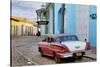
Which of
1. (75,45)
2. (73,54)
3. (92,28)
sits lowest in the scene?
(73,54)

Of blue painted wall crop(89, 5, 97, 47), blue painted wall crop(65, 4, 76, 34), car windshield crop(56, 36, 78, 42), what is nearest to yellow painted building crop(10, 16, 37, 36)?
car windshield crop(56, 36, 78, 42)

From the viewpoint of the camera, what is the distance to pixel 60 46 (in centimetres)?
211

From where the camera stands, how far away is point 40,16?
2057mm

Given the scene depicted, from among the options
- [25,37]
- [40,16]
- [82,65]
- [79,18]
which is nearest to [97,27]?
[79,18]

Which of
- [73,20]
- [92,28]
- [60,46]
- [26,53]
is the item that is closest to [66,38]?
[60,46]

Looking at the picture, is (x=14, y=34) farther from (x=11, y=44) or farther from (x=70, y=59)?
(x=70, y=59)

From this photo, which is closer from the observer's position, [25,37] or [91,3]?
[25,37]

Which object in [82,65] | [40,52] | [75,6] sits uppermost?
[75,6]

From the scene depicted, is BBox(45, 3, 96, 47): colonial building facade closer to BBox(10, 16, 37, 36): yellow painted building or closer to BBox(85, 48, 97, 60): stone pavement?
BBox(85, 48, 97, 60): stone pavement

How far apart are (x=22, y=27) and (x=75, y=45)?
25.8 inches

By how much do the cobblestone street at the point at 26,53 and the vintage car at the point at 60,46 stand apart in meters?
0.06

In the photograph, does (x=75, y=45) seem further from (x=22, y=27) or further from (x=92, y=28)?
(x=22, y=27)

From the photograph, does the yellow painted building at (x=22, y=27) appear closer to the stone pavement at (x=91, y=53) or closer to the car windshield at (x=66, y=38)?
the car windshield at (x=66, y=38)

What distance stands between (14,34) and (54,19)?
0.48m
